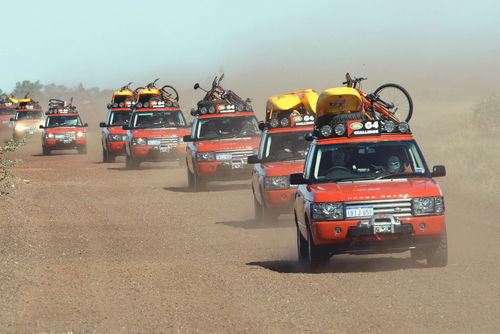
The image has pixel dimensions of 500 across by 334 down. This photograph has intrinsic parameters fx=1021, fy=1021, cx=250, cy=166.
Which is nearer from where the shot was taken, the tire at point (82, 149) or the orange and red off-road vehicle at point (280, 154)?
the orange and red off-road vehicle at point (280, 154)

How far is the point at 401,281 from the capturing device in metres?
10.4

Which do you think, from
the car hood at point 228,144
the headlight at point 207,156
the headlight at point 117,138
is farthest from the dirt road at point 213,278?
the headlight at point 117,138

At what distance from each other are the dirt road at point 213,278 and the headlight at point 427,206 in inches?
25.6

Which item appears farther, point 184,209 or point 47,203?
point 47,203

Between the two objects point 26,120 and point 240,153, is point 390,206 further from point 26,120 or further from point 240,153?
point 26,120

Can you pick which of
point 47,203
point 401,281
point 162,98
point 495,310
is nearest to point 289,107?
point 47,203

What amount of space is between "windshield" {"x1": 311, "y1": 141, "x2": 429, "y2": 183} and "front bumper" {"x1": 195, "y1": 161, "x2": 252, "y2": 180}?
399 inches

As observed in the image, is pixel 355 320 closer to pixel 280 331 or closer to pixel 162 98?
pixel 280 331

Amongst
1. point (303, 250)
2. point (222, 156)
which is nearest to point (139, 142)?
point (222, 156)

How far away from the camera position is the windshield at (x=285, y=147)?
56.1 feet

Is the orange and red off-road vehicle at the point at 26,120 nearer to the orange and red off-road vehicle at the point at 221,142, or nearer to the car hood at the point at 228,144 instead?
the orange and red off-road vehicle at the point at 221,142

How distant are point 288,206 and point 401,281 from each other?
5796 millimetres

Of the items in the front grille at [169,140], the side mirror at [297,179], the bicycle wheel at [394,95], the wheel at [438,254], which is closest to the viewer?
the wheel at [438,254]

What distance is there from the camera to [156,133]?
29672 millimetres
